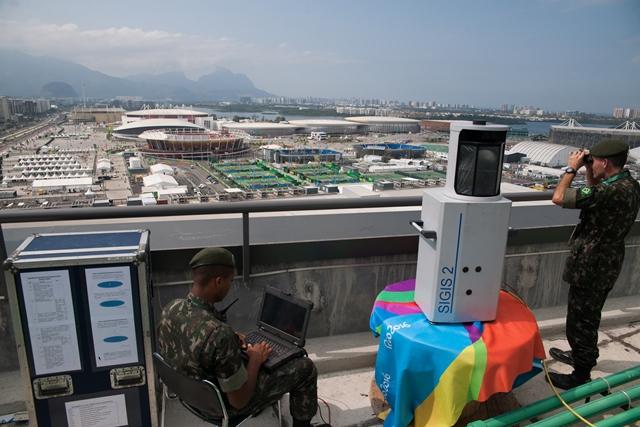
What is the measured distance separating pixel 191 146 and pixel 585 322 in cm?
6642

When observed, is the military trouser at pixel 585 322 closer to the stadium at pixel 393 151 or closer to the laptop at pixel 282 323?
Result: the laptop at pixel 282 323

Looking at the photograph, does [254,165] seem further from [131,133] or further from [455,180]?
[455,180]

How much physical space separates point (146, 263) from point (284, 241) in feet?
4.18

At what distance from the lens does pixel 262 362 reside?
204cm

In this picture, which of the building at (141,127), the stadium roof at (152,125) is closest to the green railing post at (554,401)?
the building at (141,127)

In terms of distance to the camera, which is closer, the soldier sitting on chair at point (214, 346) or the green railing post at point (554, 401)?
the soldier sitting on chair at point (214, 346)

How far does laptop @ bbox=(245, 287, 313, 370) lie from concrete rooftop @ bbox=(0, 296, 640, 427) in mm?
613

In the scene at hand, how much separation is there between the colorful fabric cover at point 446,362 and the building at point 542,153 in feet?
87.2

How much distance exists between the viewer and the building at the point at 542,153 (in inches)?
1103

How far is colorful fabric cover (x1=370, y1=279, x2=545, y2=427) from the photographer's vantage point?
2.09 meters

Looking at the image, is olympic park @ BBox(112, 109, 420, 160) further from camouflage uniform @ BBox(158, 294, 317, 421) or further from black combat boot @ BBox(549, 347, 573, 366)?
camouflage uniform @ BBox(158, 294, 317, 421)

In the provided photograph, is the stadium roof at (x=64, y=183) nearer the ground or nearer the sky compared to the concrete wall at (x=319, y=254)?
nearer the ground

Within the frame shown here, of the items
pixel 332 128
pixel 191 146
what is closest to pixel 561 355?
pixel 191 146

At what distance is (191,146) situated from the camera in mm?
64188
